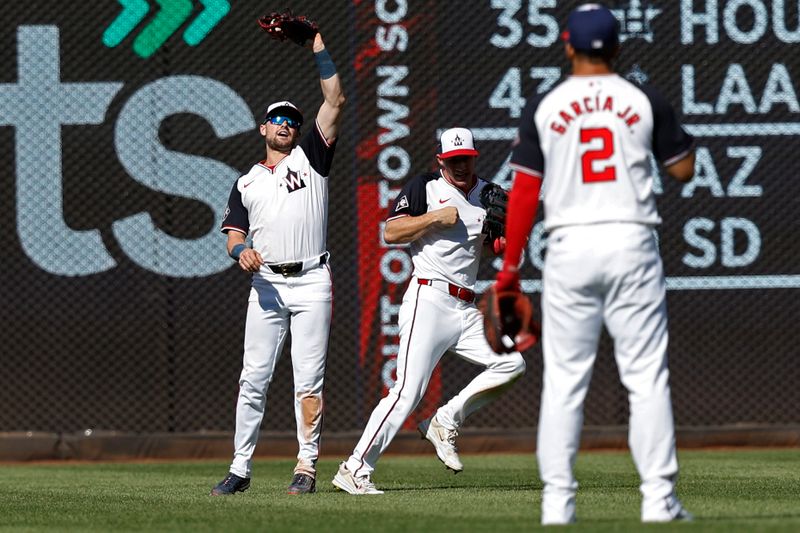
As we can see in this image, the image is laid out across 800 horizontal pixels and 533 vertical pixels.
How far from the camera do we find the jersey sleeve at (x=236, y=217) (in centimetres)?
745

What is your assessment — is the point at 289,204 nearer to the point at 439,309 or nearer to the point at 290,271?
the point at 290,271

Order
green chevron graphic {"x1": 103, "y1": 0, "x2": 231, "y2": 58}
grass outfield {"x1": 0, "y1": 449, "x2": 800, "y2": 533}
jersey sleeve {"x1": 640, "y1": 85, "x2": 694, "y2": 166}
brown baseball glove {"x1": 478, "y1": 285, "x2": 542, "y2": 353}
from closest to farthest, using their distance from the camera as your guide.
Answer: jersey sleeve {"x1": 640, "y1": 85, "x2": 694, "y2": 166}, brown baseball glove {"x1": 478, "y1": 285, "x2": 542, "y2": 353}, grass outfield {"x1": 0, "y1": 449, "x2": 800, "y2": 533}, green chevron graphic {"x1": 103, "y1": 0, "x2": 231, "y2": 58}

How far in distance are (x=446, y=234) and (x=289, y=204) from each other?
846 millimetres

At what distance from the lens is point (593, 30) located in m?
4.95

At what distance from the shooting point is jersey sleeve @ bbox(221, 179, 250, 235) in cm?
745

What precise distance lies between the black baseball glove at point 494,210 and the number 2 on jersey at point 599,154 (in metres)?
2.32

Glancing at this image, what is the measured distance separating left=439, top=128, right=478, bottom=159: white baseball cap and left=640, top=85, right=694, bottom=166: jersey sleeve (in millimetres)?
2220

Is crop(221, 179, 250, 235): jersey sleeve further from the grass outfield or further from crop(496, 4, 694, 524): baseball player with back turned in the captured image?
crop(496, 4, 694, 524): baseball player with back turned

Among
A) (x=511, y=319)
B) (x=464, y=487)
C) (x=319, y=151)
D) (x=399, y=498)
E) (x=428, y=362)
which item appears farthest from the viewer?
(x=464, y=487)

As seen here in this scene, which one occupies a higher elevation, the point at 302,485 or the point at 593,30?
the point at 593,30

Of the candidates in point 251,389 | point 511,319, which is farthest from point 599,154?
point 251,389

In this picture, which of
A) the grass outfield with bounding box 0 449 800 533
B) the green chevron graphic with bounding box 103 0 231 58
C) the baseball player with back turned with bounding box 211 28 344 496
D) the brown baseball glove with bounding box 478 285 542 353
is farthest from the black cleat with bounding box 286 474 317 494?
the green chevron graphic with bounding box 103 0 231 58

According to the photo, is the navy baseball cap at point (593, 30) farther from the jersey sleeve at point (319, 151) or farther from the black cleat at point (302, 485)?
the black cleat at point (302, 485)

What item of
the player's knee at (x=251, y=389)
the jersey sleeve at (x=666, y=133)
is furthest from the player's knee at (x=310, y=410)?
the jersey sleeve at (x=666, y=133)
